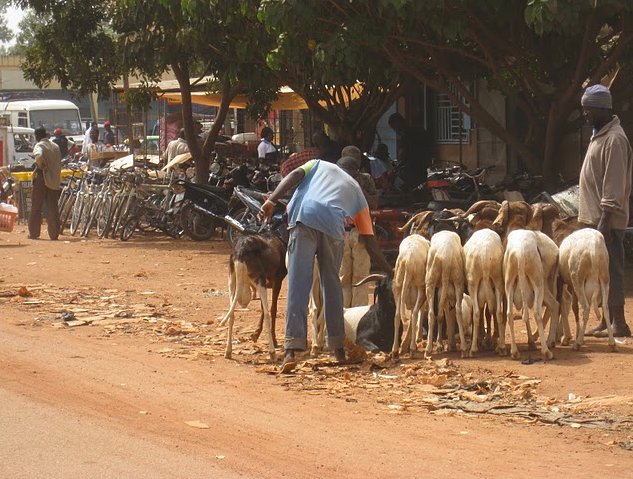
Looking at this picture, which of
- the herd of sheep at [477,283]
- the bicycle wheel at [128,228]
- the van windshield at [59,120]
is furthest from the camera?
the van windshield at [59,120]

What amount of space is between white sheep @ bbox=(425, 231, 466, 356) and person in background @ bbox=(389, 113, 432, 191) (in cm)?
983

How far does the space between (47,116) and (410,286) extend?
107 ft

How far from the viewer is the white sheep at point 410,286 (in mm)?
9594

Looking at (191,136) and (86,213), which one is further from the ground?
(191,136)

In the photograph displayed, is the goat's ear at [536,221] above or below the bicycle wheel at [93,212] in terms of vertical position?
above

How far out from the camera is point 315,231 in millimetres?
9469

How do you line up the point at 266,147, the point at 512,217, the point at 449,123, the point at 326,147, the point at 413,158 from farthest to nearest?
the point at 266,147 < the point at 449,123 < the point at 413,158 < the point at 326,147 < the point at 512,217

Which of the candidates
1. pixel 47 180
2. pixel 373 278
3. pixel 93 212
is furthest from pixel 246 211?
pixel 373 278

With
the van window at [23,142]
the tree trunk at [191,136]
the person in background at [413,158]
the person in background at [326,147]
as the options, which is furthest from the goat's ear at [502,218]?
the van window at [23,142]

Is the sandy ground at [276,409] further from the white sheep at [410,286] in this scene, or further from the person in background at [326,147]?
the person in background at [326,147]

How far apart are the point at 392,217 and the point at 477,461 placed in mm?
9973

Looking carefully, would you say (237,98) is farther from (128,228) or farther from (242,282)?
(242,282)

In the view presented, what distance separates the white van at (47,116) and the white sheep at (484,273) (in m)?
32.0

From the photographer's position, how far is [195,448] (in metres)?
6.58
